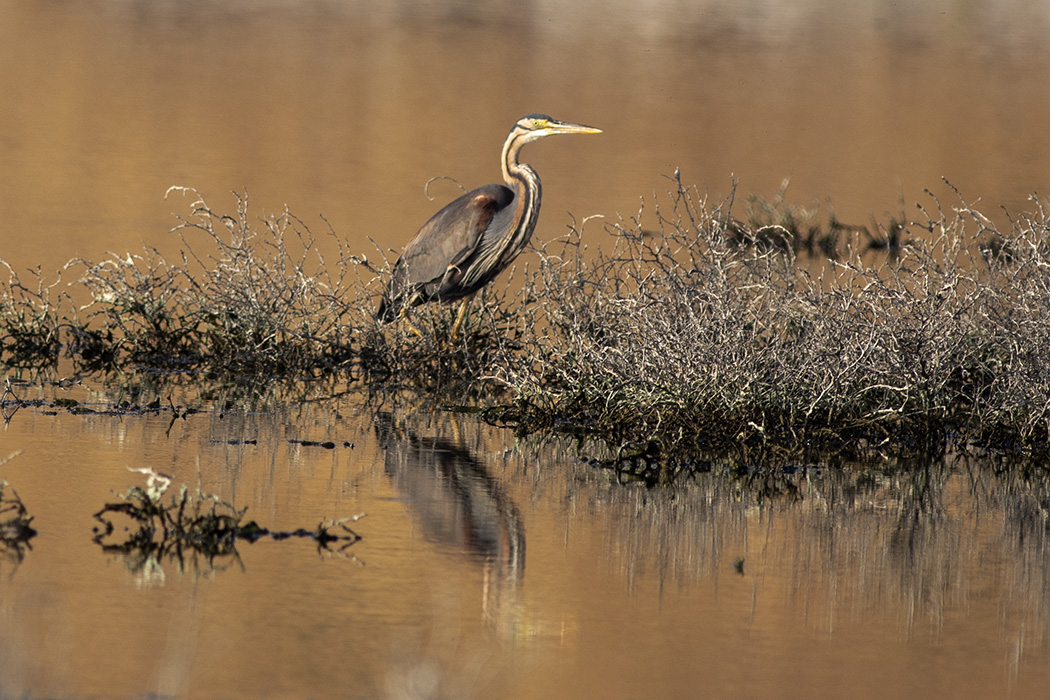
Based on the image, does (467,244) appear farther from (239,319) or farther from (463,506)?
(463,506)

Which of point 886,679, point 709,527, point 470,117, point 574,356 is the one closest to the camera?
point 886,679

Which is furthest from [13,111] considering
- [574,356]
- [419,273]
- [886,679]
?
[886,679]

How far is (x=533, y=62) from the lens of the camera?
3325 cm

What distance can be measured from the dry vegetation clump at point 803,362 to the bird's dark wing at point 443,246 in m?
1.38

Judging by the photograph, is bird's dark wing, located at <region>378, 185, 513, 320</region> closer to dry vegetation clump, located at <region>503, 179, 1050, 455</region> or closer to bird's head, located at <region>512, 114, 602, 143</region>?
bird's head, located at <region>512, 114, 602, 143</region>

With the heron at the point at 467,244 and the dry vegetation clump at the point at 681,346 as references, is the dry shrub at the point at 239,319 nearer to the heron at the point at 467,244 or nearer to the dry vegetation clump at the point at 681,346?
the dry vegetation clump at the point at 681,346

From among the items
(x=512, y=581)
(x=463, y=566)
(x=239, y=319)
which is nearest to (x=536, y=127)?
(x=239, y=319)

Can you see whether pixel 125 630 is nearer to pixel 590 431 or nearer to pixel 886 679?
pixel 886 679

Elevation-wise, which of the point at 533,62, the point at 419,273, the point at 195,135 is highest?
the point at 533,62

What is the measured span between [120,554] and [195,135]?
54.0 ft

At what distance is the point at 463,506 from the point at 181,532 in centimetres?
126

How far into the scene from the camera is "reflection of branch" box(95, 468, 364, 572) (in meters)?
6.50

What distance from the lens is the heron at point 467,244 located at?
1080 centimetres

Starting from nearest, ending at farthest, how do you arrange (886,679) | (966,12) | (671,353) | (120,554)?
(886,679)
(120,554)
(671,353)
(966,12)
